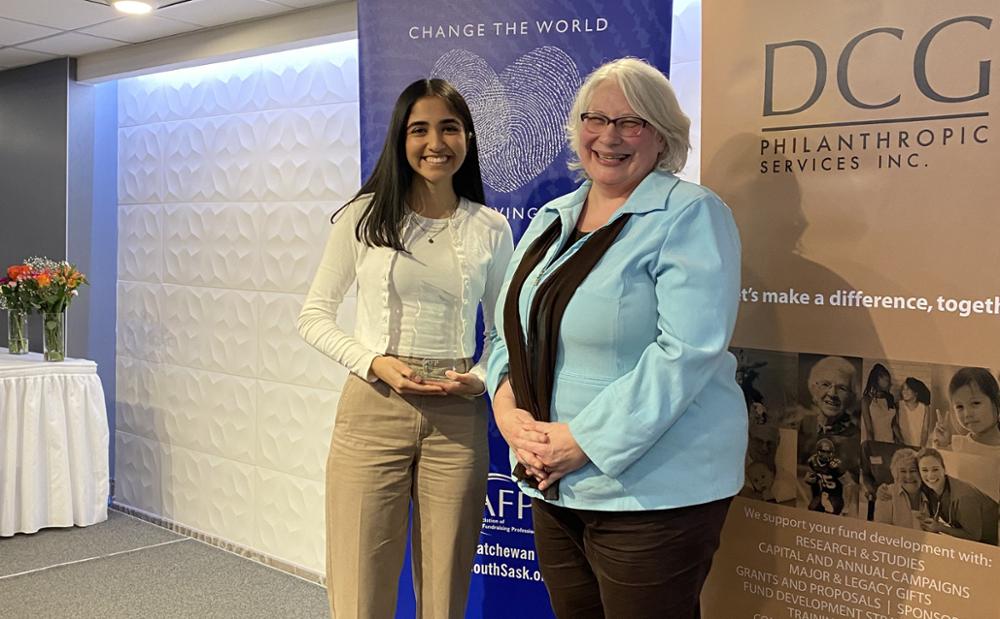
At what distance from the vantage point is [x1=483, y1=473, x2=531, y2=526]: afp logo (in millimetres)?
2568

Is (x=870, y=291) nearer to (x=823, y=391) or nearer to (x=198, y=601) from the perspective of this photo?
(x=823, y=391)

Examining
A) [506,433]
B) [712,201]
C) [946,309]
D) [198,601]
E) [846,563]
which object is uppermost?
[712,201]

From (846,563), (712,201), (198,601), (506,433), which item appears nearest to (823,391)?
(846,563)

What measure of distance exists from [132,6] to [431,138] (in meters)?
2.45

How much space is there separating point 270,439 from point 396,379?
249cm

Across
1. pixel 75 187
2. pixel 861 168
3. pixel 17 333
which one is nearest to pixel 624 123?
pixel 861 168

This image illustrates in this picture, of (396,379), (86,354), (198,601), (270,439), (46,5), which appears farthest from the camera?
(86,354)

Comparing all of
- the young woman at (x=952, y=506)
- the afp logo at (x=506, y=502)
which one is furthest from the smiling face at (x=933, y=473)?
the afp logo at (x=506, y=502)

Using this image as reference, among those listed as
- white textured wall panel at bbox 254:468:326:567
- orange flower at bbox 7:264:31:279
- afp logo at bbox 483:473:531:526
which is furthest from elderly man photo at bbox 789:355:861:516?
orange flower at bbox 7:264:31:279

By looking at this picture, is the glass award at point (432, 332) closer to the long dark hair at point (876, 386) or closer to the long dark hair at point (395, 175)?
the long dark hair at point (395, 175)

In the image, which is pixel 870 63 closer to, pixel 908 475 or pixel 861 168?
pixel 861 168

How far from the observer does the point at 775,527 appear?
6.47ft

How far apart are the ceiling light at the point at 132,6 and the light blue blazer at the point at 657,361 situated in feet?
9.83

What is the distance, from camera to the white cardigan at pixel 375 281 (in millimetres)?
2129
